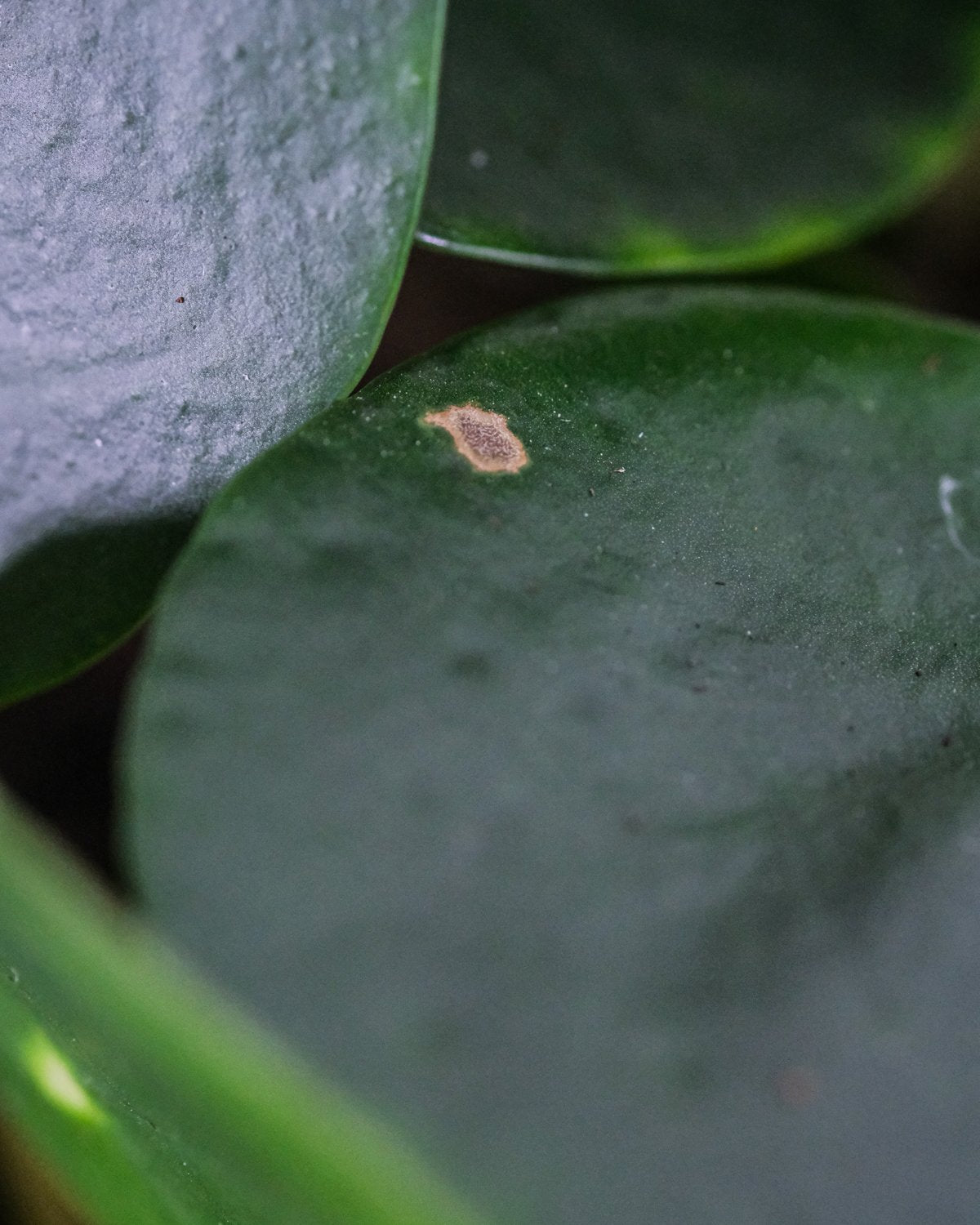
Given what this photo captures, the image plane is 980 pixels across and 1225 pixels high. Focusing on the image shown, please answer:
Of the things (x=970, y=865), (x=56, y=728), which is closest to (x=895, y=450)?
(x=970, y=865)

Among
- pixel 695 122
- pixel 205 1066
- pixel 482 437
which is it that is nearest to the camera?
pixel 205 1066

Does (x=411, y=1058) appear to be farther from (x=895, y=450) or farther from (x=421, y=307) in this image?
(x=421, y=307)

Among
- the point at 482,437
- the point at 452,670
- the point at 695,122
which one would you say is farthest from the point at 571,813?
the point at 695,122

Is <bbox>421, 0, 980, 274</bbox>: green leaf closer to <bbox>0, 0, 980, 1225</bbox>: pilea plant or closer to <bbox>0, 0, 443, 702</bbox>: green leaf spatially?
<bbox>0, 0, 980, 1225</bbox>: pilea plant

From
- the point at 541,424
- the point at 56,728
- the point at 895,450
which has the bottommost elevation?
the point at 56,728

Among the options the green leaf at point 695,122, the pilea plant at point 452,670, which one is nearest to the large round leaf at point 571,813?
the pilea plant at point 452,670

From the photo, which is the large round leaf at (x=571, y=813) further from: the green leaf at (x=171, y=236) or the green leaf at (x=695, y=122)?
the green leaf at (x=695, y=122)

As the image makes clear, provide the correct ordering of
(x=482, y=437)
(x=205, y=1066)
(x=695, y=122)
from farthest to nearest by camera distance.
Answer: (x=695, y=122) < (x=482, y=437) < (x=205, y=1066)

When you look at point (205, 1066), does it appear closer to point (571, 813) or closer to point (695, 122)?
point (571, 813)
